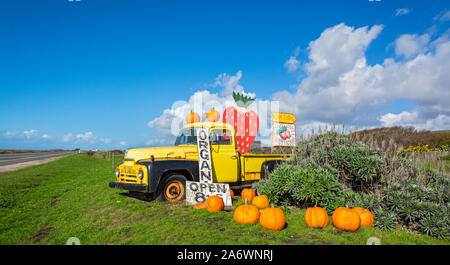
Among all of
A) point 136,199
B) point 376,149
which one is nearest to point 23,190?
point 136,199

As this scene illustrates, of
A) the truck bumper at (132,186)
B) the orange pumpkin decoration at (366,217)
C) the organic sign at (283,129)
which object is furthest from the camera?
the organic sign at (283,129)

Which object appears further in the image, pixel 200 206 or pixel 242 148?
pixel 242 148

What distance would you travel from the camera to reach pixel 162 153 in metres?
7.06

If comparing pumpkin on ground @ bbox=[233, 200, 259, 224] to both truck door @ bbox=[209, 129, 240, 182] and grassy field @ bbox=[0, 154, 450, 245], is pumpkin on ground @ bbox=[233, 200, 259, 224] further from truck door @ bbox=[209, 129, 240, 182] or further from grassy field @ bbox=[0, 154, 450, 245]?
truck door @ bbox=[209, 129, 240, 182]

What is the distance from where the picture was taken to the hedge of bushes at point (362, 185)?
4844 millimetres

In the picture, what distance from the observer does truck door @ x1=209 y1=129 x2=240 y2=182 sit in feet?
24.2

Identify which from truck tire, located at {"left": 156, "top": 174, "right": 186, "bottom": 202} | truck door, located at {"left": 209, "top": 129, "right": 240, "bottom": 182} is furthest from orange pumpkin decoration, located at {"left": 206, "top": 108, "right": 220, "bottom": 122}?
truck tire, located at {"left": 156, "top": 174, "right": 186, "bottom": 202}

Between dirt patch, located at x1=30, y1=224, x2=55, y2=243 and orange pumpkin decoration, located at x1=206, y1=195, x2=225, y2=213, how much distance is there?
3.47 metres

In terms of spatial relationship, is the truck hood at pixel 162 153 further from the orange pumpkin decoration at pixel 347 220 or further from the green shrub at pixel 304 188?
the orange pumpkin decoration at pixel 347 220

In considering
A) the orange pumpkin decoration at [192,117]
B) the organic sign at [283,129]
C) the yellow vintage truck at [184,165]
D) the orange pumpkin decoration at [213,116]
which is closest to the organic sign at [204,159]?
the yellow vintage truck at [184,165]

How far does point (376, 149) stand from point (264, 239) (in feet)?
13.3
